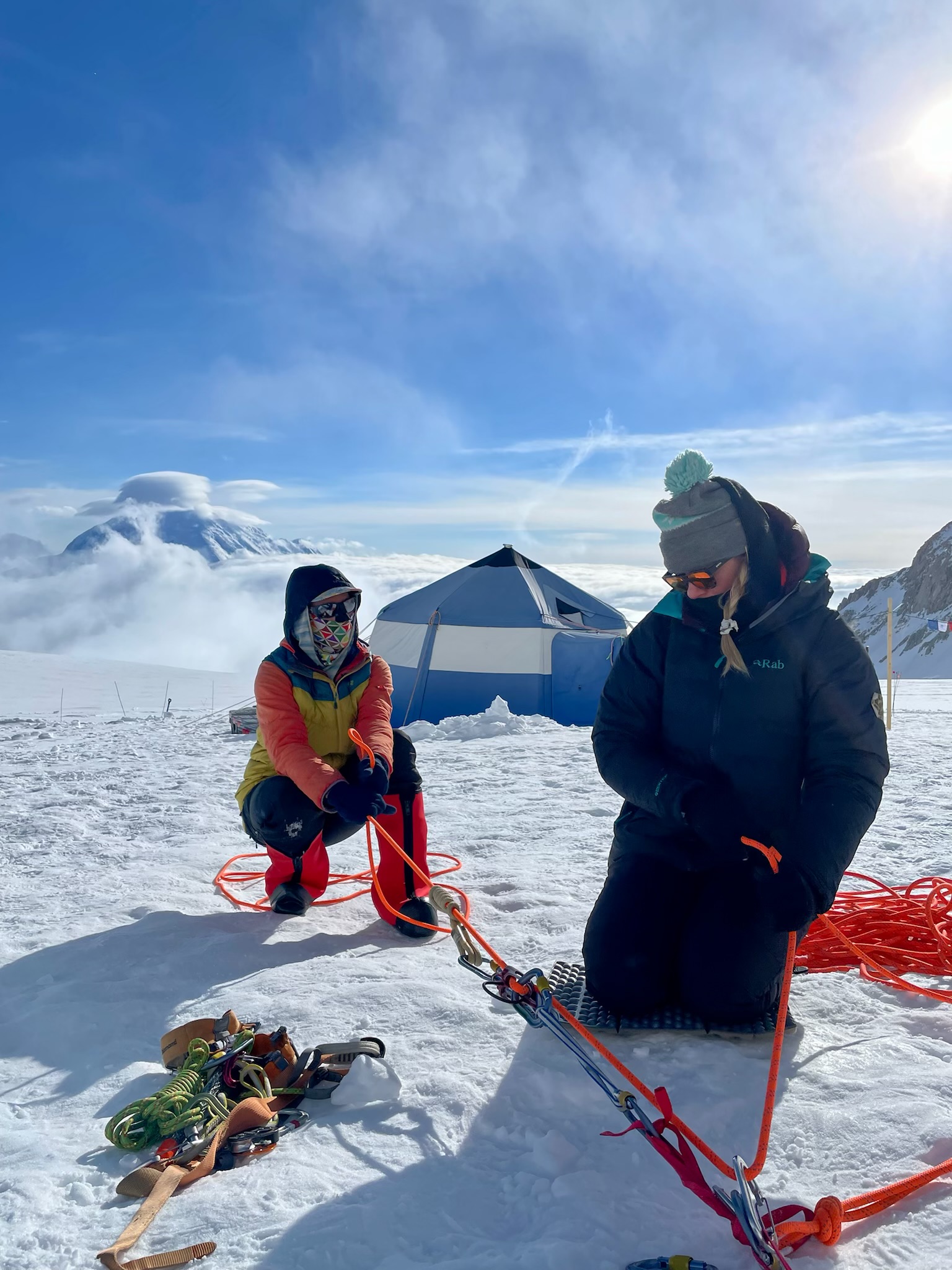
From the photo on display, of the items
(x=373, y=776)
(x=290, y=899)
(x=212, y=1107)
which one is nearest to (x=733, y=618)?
(x=373, y=776)

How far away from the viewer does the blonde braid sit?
2.32m

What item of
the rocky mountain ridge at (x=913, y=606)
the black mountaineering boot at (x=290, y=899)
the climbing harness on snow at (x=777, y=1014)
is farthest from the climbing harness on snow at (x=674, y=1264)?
the rocky mountain ridge at (x=913, y=606)

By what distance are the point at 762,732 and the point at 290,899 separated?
1916mm

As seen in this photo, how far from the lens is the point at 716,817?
2.17 meters

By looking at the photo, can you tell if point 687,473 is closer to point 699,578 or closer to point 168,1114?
point 699,578

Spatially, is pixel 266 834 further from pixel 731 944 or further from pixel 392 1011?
pixel 731 944

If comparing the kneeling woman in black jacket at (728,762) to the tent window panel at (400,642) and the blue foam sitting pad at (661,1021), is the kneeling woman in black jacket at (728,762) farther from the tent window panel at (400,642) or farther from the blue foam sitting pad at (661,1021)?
the tent window panel at (400,642)

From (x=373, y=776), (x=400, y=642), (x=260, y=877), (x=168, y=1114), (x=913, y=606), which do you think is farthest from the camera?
(x=913, y=606)

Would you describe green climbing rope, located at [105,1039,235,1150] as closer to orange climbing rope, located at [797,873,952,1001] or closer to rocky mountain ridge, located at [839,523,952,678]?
orange climbing rope, located at [797,873,952,1001]

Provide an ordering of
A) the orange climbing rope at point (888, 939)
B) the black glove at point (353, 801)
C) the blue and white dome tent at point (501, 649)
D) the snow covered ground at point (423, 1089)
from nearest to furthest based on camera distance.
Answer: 1. the snow covered ground at point (423, 1089)
2. the orange climbing rope at point (888, 939)
3. the black glove at point (353, 801)
4. the blue and white dome tent at point (501, 649)

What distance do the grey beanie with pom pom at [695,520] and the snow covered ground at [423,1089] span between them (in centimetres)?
126

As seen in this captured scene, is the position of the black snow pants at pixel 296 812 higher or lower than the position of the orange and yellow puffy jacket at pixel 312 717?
lower

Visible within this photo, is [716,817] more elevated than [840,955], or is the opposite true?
[716,817]

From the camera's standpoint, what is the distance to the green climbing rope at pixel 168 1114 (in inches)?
67.4
